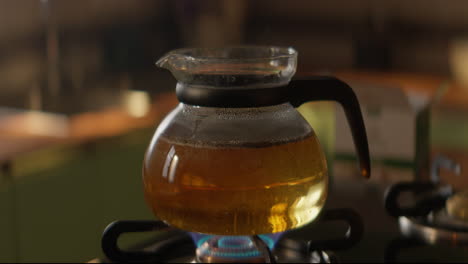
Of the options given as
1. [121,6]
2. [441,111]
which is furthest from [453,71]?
[121,6]

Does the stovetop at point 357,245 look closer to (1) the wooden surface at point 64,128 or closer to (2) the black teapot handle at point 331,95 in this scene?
(2) the black teapot handle at point 331,95

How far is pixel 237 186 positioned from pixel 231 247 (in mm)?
113

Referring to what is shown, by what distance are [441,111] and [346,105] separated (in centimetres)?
149

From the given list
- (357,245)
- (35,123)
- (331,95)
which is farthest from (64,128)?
(331,95)

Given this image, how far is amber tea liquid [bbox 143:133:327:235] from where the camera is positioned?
2.16ft

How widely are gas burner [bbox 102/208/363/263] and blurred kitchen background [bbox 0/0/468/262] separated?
0.44 meters

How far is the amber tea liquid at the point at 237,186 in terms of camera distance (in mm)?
658

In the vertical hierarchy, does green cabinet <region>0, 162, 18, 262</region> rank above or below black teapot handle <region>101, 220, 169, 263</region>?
below

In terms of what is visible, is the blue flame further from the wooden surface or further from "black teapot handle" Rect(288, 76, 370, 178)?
the wooden surface

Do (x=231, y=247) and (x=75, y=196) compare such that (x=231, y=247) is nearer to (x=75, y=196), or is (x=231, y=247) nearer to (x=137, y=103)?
(x=75, y=196)

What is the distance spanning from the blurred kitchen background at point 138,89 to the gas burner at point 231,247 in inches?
17.3

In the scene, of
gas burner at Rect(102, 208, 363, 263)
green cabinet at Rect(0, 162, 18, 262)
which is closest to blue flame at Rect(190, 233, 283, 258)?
gas burner at Rect(102, 208, 363, 263)

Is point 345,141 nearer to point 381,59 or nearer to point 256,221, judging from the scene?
point 256,221

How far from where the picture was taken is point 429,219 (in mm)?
958
